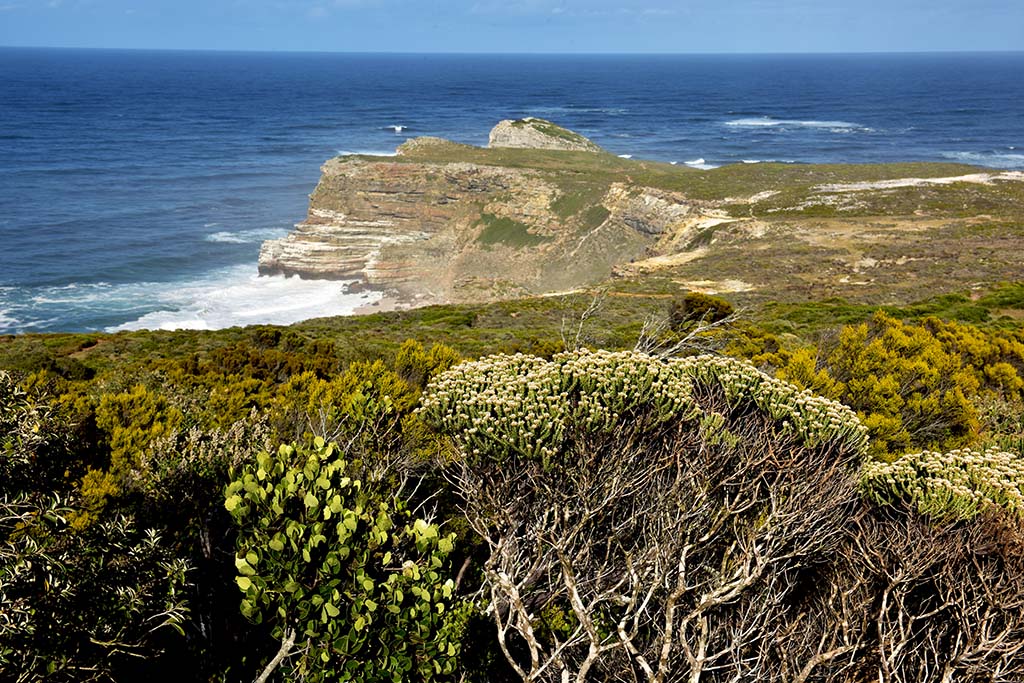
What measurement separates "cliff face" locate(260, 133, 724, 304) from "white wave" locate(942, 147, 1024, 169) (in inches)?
2400

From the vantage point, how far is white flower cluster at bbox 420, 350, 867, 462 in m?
6.45

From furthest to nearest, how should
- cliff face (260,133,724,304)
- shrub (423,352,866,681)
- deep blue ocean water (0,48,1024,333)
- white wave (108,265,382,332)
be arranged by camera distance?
cliff face (260,133,724,304)
deep blue ocean water (0,48,1024,333)
white wave (108,265,382,332)
shrub (423,352,866,681)

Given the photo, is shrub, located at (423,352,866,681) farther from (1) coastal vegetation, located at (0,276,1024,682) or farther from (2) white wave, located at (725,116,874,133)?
(2) white wave, located at (725,116,874,133)

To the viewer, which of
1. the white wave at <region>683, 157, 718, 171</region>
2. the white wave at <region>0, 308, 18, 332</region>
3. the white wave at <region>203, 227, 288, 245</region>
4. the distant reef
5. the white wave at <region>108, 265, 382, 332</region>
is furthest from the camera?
the white wave at <region>683, 157, 718, 171</region>

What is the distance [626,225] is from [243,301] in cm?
3083

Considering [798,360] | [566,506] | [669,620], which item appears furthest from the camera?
[798,360]

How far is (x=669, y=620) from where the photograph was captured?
18.7 ft

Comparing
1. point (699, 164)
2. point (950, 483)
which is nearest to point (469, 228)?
point (699, 164)

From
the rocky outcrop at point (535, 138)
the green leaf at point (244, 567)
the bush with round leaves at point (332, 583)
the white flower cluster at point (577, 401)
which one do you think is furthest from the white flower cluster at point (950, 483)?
the rocky outcrop at point (535, 138)

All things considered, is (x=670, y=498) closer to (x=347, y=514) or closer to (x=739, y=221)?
(x=347, y=514)

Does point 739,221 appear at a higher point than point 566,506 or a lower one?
lower

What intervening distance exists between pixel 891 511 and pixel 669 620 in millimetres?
3026

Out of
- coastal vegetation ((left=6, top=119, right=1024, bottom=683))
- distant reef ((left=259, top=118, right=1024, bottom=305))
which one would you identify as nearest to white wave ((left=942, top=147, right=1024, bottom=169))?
distant reef ((left=259, top=118, right=1024, bottom=305))

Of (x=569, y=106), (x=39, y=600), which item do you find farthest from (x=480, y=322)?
(x=569, y=106)
